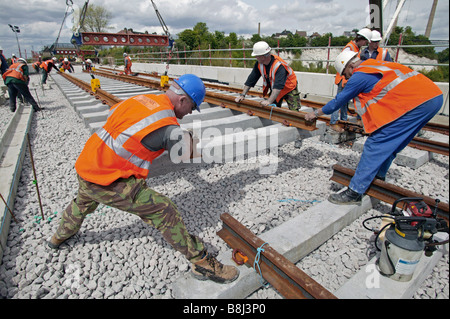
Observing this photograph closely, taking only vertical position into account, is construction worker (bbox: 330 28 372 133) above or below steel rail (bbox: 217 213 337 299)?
above

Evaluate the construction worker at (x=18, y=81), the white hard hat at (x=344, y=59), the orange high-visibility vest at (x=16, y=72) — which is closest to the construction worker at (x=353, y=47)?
the white hard hat at (x=344, y=59)

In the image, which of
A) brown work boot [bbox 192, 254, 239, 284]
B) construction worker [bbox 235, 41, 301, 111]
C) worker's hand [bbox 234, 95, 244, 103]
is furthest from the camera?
worker's hand [bbox 234, 95, 244, 103]

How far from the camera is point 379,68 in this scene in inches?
115

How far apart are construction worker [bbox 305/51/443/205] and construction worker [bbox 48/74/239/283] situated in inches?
73.7

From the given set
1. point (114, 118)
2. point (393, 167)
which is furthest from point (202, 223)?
point (393, 167)

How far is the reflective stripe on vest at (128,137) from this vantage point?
2.03 metres

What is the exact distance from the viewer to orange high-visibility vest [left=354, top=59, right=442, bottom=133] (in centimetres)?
281

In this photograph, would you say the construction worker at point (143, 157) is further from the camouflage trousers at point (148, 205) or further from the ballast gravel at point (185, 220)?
the ballast gravel at point (185, 220)

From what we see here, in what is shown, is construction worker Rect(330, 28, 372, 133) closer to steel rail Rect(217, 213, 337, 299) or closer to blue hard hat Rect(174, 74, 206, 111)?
steel rail Rect(217, 213, 337, 299)

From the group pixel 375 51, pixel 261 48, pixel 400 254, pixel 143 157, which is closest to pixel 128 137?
pixel 143 157

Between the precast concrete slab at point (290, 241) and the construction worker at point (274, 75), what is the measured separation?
102 inches

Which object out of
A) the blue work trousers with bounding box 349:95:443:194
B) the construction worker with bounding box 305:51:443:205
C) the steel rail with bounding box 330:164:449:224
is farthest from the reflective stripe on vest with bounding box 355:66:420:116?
the steel rail with bounding box 330:164:449:224

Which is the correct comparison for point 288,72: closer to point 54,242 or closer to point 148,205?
point 148,205

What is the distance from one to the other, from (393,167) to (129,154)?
169 inches
